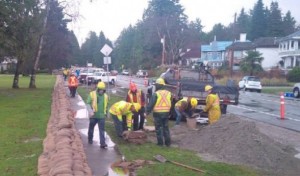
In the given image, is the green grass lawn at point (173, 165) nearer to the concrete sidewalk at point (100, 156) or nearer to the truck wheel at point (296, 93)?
the concrete sidewalk at point (100, 156)

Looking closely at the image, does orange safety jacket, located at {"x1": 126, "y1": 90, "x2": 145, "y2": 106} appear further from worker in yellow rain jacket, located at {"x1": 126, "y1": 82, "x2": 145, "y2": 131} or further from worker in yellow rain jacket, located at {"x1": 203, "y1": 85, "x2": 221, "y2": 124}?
worker in yellow rain jacket, located at {"x1": 203, "y1": 85, "x2": 221, "y2": 124}

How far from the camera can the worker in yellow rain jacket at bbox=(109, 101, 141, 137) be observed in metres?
12.4

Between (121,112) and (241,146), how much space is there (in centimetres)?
326

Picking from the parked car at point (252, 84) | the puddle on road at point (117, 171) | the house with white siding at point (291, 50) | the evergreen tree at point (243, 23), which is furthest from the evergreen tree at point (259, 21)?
the puddle on road at point (117, 171)

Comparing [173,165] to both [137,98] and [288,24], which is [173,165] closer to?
[137,98]

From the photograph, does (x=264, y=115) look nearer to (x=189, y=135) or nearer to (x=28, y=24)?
(x=189, y=135)

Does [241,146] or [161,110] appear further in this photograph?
[161,110]

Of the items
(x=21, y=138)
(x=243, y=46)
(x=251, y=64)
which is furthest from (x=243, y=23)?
(x=21, y=138)

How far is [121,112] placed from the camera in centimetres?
1240

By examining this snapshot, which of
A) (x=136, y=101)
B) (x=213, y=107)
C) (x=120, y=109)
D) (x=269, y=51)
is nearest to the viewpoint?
(x=120, y=109)

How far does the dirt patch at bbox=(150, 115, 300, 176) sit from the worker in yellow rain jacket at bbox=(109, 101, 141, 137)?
1.38 metres

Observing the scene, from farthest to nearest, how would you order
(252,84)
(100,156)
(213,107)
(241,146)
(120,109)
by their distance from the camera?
(252,84), (213,107), (120,109), (241,146), (100,156)

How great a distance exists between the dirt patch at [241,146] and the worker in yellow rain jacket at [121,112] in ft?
4.54

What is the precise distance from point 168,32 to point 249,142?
7017 cm
